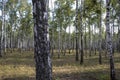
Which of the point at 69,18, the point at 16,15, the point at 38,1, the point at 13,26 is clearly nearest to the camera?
the point at 38,1

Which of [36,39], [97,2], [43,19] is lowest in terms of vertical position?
[36,39]

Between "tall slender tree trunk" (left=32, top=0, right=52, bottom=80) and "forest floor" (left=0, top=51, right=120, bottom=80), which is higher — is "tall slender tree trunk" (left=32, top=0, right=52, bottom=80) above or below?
above

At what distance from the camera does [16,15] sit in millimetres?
52594

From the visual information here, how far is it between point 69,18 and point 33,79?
1361 inches

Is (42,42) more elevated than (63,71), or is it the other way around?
(42,42)

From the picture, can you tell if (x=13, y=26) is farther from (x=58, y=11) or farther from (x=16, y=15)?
(x=58, y=11)

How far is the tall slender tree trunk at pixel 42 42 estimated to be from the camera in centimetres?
635

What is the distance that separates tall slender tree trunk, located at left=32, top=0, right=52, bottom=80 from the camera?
6352 mm

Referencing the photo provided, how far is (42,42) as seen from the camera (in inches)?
250

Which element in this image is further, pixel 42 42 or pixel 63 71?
pixel 63 71

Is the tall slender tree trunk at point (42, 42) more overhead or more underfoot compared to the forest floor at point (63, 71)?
more overhead

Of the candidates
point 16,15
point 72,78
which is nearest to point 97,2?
point 72,78

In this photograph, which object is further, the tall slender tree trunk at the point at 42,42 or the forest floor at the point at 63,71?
the forest floor at the point at 63,71

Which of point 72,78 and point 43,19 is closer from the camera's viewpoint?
point 43,19
